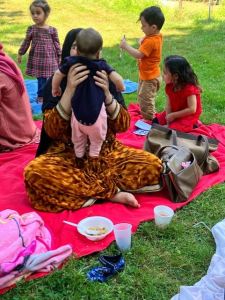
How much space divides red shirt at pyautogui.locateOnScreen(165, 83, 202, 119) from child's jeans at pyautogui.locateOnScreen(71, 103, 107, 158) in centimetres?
144

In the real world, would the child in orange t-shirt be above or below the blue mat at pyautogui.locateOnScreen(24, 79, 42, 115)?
above

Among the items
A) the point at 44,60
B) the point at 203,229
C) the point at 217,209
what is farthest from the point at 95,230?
the point at 44,60

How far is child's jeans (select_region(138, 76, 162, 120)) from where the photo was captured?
5133mm

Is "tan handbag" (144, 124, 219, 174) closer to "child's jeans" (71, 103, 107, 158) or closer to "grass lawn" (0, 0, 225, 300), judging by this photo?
"grass lawn" (0, 0, 225, 300)

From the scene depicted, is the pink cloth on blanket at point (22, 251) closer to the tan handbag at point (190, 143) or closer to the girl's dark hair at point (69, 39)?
the girl's dark hair at point (69, 39)

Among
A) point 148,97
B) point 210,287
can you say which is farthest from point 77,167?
point 148,97

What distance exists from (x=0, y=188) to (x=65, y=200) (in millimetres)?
715

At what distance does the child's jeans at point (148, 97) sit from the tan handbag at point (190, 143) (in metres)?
1.01

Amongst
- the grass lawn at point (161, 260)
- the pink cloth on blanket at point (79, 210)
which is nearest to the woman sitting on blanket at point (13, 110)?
the pink cloth on blanket at point (79, 210)

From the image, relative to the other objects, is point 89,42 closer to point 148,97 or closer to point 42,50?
point 148,97

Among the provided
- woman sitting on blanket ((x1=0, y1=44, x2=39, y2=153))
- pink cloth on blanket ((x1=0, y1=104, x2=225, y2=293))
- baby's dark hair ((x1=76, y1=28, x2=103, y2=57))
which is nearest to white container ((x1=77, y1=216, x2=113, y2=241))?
pink cloth on blanket ((x1=0, y1=104, x2=225, y2=293))

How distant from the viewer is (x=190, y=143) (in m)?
3.98

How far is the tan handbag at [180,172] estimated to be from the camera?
11.3 feet

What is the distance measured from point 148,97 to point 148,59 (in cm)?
44
